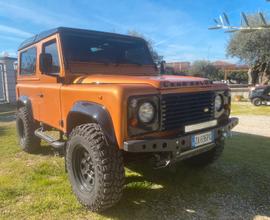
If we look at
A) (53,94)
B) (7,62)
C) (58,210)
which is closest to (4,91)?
(7,62)

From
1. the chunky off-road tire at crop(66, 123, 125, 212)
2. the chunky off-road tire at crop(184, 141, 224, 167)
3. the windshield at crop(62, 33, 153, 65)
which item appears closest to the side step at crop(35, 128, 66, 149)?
the chunky off-road tire at crop(66, 123, 125, 212)

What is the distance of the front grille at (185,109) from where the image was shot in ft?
9.46

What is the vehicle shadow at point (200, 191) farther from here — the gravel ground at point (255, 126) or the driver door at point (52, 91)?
the gravel ground at point (255, 126)

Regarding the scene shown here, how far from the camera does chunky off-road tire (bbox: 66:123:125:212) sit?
2.85 meters

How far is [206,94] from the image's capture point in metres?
3.33

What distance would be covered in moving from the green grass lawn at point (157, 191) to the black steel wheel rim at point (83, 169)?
0.25 metres

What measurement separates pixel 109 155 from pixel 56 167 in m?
2.06

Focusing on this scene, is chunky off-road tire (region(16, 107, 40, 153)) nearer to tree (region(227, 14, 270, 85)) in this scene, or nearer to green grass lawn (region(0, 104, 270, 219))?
green grass lawn (region(0, 104, 270, 219))

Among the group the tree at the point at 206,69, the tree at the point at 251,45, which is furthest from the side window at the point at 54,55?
the tree at the point at 206,69

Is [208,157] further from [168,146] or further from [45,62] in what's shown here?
[45,62]

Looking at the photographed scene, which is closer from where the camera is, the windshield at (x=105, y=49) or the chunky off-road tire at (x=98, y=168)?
the chunky off-road tire at (x=98, y=168)

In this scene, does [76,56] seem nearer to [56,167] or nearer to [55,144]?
[55,144]

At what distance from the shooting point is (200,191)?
3.63 metres

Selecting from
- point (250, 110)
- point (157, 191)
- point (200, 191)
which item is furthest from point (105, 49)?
point (250, 110)
